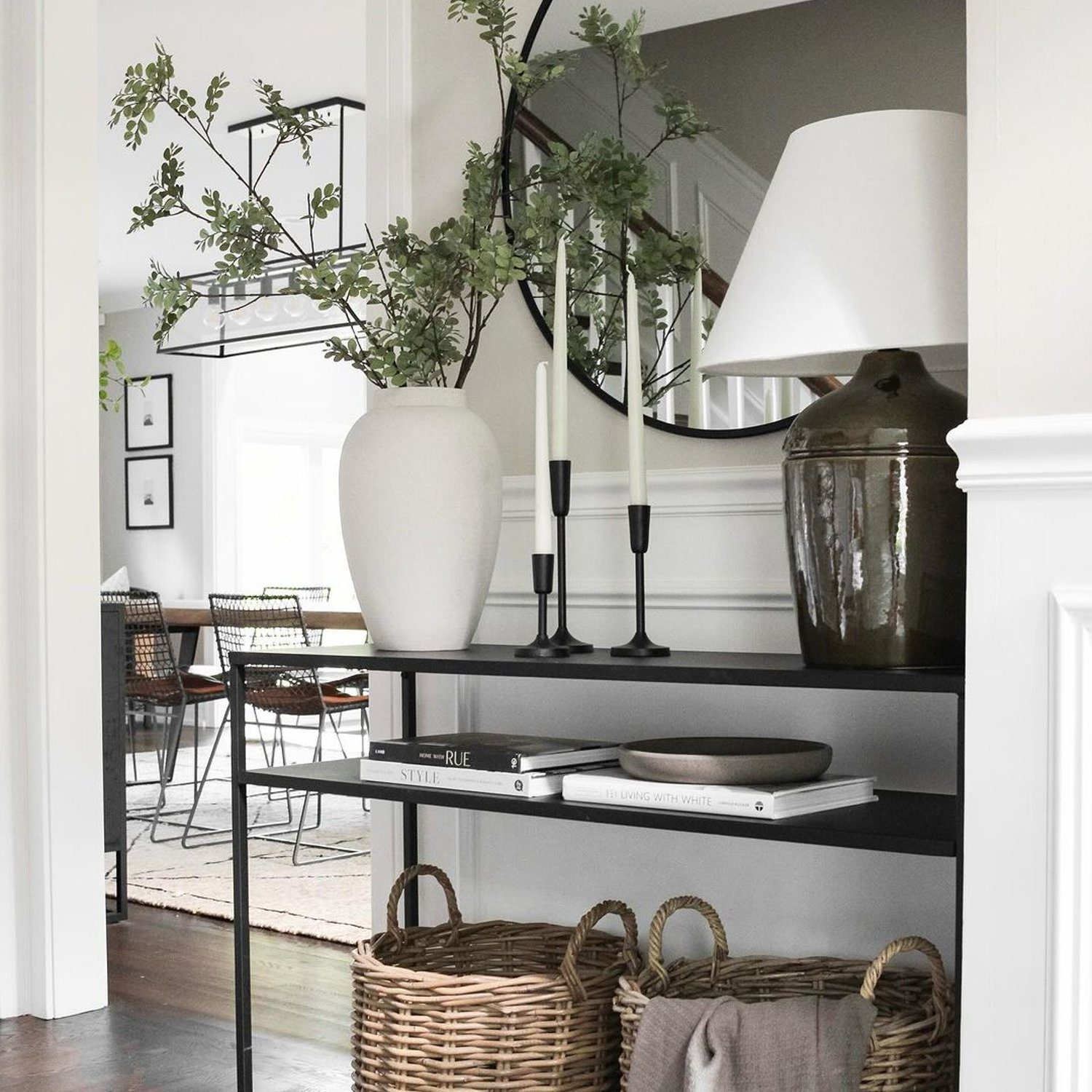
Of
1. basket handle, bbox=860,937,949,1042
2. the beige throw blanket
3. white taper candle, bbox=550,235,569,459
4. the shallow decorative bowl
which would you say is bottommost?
the beige throw blanket

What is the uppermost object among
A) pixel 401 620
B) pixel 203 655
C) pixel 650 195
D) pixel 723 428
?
pixel 650 195

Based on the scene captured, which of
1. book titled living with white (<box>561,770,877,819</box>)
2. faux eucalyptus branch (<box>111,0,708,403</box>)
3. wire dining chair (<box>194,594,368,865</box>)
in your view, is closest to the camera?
book titled living with white (<box>561,770,877,819</box>)

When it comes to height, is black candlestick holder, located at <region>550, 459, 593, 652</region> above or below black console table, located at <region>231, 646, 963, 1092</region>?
above

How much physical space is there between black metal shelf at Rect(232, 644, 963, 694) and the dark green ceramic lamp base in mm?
43

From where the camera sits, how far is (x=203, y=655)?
8984 millimetres

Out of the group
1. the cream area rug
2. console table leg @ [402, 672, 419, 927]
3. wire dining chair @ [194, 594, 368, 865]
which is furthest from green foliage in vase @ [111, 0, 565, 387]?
wire dining chair @ [194, 594, 368, 865]

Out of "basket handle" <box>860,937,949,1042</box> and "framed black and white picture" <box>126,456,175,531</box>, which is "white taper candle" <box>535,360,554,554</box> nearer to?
"basket handle" <box>860,937,949,1042</box>

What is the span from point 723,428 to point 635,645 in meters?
0.39

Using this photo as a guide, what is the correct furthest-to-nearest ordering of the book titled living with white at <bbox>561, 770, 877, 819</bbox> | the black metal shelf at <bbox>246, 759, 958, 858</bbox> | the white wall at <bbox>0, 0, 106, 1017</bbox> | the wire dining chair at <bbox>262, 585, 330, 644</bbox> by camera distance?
the wire dining chair at <bbox>262, 585, 330, 644</bbox>
the white wall at <bbox>0, 0, 106, 1017</bbox>
the book titled living with white at <bbox>561, 770, 877, 819</bbox>
the black metal shelf at <bbox>246, 759, 958, 858</bbox>

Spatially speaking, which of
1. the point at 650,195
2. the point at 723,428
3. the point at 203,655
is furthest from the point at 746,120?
the point at 203,655

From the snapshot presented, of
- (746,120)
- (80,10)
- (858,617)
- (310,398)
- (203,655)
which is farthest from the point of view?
(310,398)

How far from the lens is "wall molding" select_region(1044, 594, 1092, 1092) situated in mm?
1371

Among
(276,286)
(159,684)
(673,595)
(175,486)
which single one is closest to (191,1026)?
(673,595)

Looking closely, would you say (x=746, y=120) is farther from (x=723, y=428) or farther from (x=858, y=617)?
(x=858, y=617)
